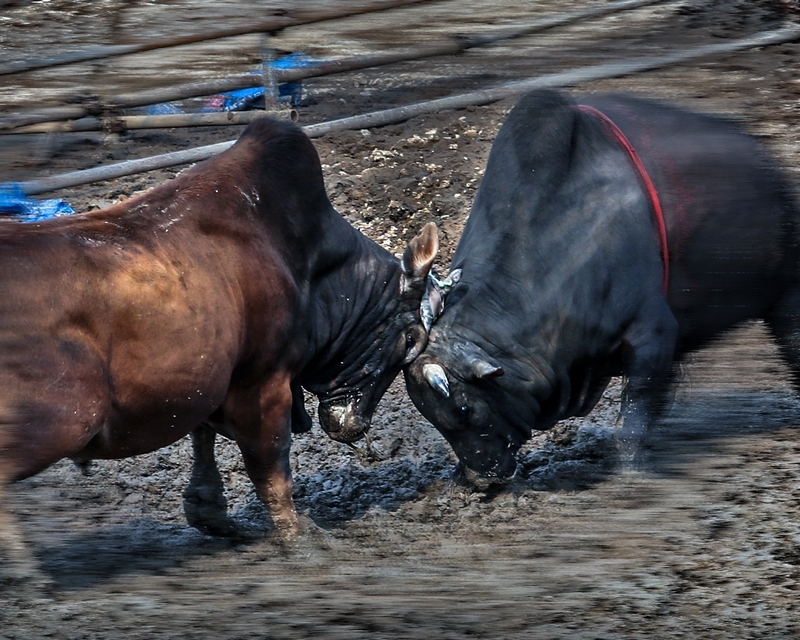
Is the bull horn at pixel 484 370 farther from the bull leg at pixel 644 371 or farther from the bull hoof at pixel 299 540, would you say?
the bull hoof at pixel 299 540

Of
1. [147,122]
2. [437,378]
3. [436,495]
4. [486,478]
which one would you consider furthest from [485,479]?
[147,122]

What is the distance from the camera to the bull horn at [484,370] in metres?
4.00

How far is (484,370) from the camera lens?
4020mm

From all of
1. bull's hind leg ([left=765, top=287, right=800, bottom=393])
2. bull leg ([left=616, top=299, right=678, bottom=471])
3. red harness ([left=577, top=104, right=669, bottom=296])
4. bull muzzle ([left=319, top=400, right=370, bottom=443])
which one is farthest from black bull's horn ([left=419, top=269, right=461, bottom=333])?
bull's hind leg ([left=765, top=287, right=800, bottom=393])

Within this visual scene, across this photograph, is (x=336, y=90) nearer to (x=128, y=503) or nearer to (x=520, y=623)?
(x=128, y=503)

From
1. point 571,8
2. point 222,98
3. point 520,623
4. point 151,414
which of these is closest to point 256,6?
point 222,98

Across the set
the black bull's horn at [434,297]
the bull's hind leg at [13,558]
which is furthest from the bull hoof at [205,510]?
the black bull's horn at [434,297]

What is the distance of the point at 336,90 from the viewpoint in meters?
7.05

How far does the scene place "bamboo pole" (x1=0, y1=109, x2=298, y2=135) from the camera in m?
6.33

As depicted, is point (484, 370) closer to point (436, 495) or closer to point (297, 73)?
point (436, 495)

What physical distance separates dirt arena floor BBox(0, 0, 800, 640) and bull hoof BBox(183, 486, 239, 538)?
5cm

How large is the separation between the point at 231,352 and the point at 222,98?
3568 mm

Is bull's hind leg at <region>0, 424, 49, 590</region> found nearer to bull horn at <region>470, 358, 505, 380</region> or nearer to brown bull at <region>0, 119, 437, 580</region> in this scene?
brown bull at <region>0, 119, 437, 580</region>

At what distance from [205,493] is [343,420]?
22.7 inches
